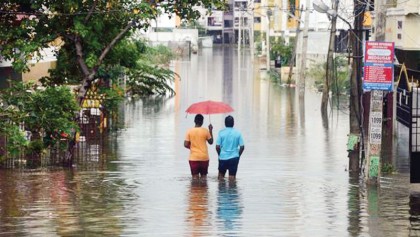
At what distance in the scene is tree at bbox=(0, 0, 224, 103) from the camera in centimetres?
2628

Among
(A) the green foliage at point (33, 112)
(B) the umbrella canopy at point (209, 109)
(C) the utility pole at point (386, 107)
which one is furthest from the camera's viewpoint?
(B) the umbrella canopy at point (209, 109)

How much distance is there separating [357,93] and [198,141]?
480cm

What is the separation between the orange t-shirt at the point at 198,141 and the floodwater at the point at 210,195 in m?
0.52

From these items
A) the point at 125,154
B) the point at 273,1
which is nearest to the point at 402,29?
the point at 125,154

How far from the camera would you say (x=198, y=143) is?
22.3 metres

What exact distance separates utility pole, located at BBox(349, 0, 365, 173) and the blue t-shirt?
134 inches

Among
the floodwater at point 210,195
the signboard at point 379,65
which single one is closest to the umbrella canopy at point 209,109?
the floodwater at point 210,195

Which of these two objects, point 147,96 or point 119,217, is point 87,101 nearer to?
point 119,217

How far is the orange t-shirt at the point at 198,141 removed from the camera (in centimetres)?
2227

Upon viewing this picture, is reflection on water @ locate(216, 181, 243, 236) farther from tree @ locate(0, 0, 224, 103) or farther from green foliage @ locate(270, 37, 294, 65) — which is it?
green foliage @ locate(270, 37, 294, 65)

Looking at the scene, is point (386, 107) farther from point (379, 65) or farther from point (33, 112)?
point (33, 112)

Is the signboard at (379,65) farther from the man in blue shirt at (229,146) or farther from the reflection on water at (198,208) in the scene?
the reflection on water at (198,208)

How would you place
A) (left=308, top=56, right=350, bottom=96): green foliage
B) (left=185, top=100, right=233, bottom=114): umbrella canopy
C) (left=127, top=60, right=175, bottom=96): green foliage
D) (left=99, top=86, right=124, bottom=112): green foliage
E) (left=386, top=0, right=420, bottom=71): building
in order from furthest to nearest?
(left=127, top=60, right=175, bottom=96): green foliage → (left=308, top=56, right=350, bottom=96): green foliage → (left=386, top=0, right=420, bottom=71): building → (left=99, top=86, right=124, bottom=112): green foliage → (left=185, top=100, right=233, bottom=114): umbrella canopy

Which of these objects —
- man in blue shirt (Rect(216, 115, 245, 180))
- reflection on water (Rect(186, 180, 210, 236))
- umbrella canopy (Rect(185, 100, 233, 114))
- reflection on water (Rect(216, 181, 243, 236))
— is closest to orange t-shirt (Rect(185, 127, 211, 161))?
man in blue shirt (Rect(216, 115, 245, 180))
